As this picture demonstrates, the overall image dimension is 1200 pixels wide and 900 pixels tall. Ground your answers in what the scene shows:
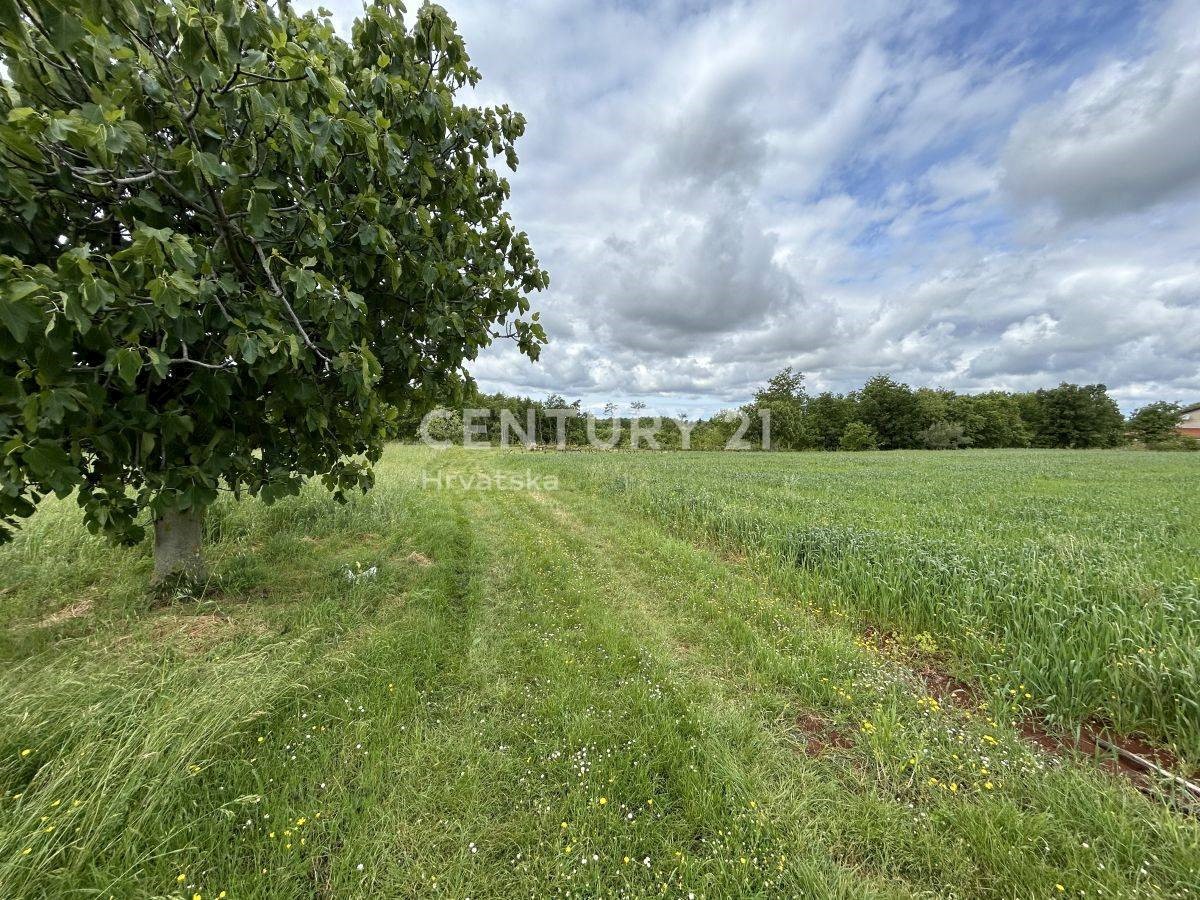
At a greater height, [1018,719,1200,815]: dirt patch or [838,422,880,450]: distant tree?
[838,422,880,450]: distant tree

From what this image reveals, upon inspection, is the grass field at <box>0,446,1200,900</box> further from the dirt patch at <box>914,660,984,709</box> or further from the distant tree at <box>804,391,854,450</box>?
the distant tree at <box>804,391,854,450</box>

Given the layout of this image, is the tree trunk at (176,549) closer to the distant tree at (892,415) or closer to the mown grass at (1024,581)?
the mown grass at (1024,581)

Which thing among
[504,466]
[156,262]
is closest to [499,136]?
[156,262]

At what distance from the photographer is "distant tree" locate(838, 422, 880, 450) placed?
6556cm

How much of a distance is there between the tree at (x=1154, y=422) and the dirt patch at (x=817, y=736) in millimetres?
117047

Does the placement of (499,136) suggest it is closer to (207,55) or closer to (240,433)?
(207,55)

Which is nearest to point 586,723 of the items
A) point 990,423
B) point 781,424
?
point 781,424

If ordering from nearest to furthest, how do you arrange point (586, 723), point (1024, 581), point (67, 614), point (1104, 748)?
point (1104, 748) < point (586, 723) < point (67, 614) < point (1024, 581)

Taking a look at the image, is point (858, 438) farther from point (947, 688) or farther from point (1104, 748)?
point (1104, 748)

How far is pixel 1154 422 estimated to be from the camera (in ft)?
244

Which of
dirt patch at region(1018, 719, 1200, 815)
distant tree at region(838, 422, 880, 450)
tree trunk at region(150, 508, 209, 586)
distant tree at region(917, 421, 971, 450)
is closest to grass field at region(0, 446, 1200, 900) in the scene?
dirt patch at region(1018, 719, 1200, 815)

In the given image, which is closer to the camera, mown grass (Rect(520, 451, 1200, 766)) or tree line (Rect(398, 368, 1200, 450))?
mown grass (Rect(520, 451, 1200, 766))

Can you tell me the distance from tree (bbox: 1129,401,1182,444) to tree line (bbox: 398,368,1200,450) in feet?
0.41

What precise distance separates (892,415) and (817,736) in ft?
277
